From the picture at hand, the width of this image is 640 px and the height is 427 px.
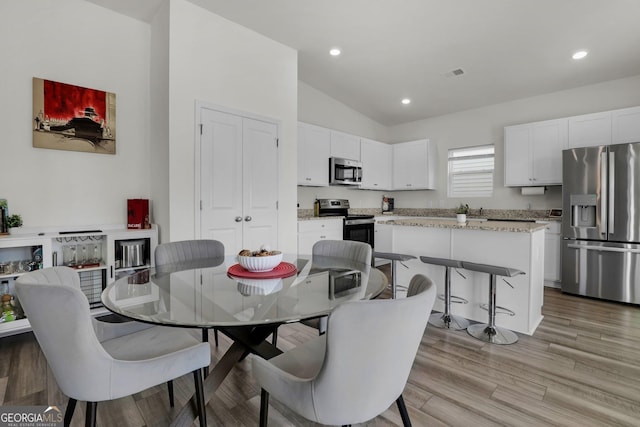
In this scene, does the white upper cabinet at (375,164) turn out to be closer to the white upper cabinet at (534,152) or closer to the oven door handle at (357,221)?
the oven door handle at (357,221)

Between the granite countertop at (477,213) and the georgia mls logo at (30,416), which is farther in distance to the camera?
the granite countertop at (477,213)

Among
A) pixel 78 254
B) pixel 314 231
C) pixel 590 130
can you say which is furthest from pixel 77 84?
pixel 590 130

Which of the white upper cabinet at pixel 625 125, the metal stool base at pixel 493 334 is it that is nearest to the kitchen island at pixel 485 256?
the metal stool base at pixel 493 334

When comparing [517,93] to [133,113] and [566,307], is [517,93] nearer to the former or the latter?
[566,307]

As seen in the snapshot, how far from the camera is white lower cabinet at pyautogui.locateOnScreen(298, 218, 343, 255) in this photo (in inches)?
167

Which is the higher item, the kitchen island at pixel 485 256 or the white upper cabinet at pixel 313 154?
the white upper cabinet at pixel 313 154

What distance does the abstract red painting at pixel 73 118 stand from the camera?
109 inches

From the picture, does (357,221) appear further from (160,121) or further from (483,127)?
(160,121)

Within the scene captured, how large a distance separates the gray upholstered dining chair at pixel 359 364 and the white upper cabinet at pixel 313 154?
364 centimetres

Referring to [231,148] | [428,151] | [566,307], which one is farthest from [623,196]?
[231,148]

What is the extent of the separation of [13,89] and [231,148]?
1818mm

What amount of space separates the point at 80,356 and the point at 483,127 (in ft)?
19.3

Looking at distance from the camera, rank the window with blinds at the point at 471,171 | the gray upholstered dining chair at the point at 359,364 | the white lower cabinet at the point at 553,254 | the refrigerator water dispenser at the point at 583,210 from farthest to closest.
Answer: the window with blinds at the point at 471,171
the white lower cabinet at the point at 553,254
the refrigerator water dispenser at the point at 583,210
the gray upholstered dining chair at the point at 359,364

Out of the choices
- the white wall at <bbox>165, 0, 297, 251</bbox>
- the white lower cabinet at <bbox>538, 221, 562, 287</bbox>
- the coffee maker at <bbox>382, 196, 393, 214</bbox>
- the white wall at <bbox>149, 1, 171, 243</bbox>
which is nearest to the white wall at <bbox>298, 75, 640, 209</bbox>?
the coffee maker at <bbox>382, 196, 393, 214</bbox>
